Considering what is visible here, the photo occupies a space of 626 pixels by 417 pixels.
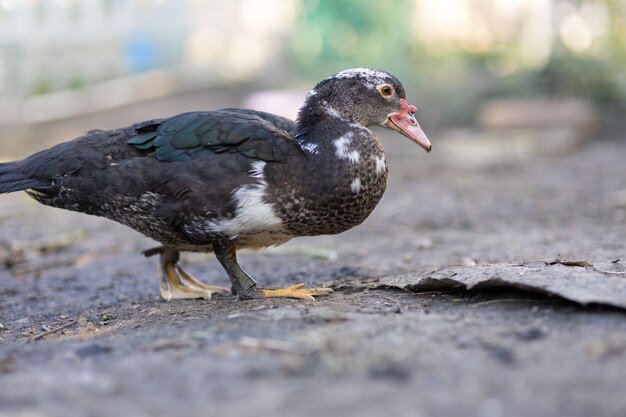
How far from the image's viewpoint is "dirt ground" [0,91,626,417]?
2.58 m

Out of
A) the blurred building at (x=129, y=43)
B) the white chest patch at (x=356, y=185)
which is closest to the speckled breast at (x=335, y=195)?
the white chest patch at (x=356, y=185)

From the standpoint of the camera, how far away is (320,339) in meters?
3.14

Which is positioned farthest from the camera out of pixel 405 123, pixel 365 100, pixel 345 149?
pixel 405 123

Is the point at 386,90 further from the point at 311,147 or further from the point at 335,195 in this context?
the point at 335,195

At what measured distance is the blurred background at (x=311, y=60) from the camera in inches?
464

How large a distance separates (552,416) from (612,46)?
36.3ft

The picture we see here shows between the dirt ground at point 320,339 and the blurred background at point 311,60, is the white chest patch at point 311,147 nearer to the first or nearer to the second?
the dirt ground at point 320,339

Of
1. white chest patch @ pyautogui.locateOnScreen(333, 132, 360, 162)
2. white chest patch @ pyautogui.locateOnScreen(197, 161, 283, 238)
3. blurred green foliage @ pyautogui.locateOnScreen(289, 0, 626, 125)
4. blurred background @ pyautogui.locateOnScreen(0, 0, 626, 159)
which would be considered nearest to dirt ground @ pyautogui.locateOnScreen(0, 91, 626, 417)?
white chest patch @ pyautogui.locateOnScreen(197, 161, 283, 238)

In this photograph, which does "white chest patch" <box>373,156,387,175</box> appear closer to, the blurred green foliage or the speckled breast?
the speckled breast

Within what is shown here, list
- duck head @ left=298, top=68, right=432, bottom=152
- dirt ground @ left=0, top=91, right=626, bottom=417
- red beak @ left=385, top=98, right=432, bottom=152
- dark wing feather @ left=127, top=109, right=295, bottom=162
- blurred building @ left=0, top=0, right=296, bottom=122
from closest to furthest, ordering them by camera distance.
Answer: dirt ground @ left=0, top=91, right=626, bottom=417 → dark wing feather @ left=127, top=109, right=295, bottom=162 → duck head @ left=298, top=68, right=432, bottom=152 → red beak @ left=385, top=98, right=432, bottom=152 → blurred building @ left=0, top=0, right=296, bottom=122

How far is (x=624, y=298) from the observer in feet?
10.9

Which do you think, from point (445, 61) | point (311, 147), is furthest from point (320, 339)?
point (445, 61)

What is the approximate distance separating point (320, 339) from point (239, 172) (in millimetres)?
1202

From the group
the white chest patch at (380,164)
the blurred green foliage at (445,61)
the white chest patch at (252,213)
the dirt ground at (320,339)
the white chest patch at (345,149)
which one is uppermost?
the blurred green foliage at (445,61)
